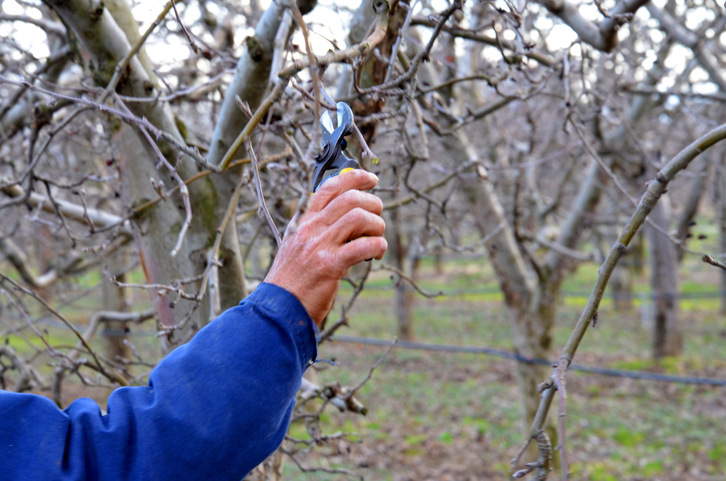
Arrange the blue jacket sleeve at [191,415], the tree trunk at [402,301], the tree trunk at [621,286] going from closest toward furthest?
the blue jacket sleeve at [191,415] < the tree trunk at [402,301] < the tree trunk at [621,286]

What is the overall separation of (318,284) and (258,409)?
26 cm

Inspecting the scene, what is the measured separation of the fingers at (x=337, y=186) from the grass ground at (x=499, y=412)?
166 cm

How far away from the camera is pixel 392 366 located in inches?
413

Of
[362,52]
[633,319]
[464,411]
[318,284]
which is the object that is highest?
[633,319]

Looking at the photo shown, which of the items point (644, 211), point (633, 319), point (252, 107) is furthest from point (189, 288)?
point (633, 319)

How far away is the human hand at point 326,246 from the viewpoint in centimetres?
106

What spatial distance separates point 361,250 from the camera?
42.1 inches

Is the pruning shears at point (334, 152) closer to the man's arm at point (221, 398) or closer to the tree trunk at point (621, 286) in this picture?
the man's arm at point (221, 398)

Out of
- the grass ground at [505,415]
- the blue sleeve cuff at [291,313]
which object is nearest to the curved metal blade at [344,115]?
the blue sleeve cuff at [291,313]

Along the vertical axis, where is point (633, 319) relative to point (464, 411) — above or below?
above

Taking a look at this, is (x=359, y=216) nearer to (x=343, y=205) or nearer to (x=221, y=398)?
(x=343, y=205)

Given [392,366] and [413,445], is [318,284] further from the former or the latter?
[392,366]

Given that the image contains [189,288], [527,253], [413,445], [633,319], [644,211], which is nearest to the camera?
[644,211]

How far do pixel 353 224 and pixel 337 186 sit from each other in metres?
0.09
